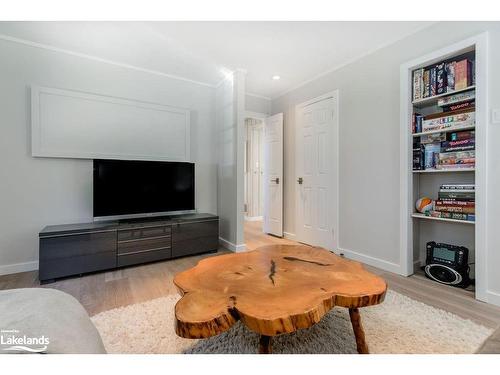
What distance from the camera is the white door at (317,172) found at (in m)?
3.10

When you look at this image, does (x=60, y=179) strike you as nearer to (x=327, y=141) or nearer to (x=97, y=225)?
(x=97, y=225)

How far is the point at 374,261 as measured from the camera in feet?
8.62

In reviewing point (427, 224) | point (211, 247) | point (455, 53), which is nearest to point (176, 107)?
point (211, 247)

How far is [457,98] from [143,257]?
10.9 ft

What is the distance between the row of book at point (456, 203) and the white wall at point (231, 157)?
2033 millimetres

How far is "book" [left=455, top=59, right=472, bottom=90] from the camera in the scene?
196 centimetres

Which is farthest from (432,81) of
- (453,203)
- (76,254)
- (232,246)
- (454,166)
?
(76,254)

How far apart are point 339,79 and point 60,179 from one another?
3.41 m

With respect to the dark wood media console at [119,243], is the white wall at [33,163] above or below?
above

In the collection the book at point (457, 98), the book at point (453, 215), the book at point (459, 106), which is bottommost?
the book at point (453, 215)

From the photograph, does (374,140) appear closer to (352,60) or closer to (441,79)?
(441,79)

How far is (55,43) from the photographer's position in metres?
2.48

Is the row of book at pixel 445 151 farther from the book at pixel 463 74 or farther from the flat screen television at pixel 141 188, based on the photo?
the flat screen television at pixel 141 188

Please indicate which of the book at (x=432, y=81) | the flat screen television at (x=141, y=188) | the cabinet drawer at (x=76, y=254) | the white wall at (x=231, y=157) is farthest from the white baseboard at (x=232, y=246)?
the book at (x=432, y=81)
